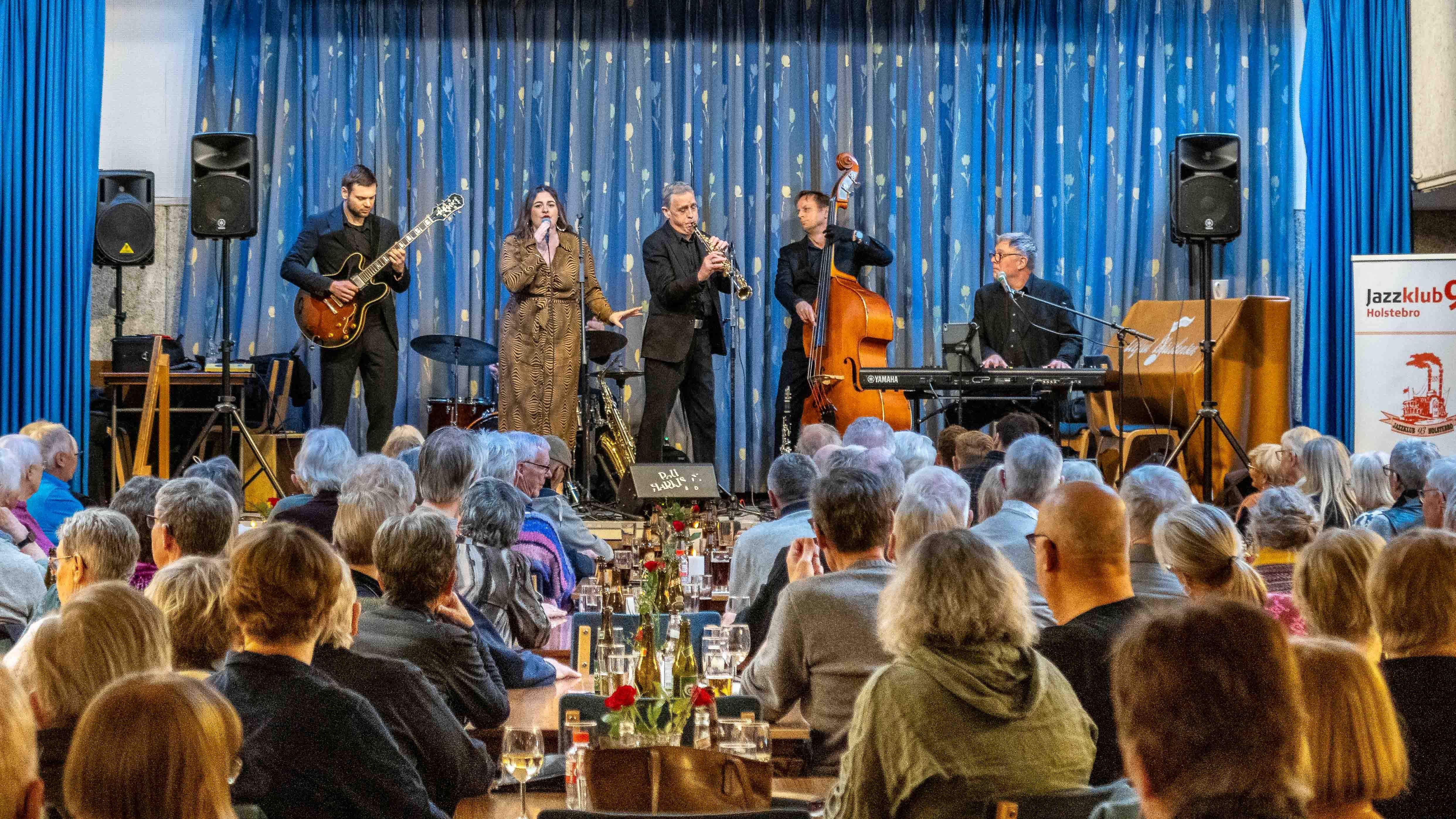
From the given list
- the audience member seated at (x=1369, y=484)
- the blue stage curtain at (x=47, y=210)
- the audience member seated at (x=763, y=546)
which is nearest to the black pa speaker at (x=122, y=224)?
the blue stage curtain at (x=47, y=210)

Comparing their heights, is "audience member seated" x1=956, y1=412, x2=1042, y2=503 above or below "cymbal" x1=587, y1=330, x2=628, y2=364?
below

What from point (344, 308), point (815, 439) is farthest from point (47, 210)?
point (815, 439)

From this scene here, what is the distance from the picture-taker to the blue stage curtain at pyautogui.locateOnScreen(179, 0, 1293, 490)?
9773 millimetres

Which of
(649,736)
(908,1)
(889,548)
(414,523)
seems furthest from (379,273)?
(649,736)

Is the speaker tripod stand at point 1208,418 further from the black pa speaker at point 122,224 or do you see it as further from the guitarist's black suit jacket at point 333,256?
the black pa speaker at point 122,224

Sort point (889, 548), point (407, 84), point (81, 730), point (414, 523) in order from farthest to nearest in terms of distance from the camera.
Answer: point (407, 84) → point (889, 548) → point (414, 523) → point (81, 730)

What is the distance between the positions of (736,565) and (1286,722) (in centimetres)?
298

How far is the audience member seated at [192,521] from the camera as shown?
3770mm

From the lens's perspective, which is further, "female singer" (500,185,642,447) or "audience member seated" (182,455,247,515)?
"female singer" (500,185,642,447)

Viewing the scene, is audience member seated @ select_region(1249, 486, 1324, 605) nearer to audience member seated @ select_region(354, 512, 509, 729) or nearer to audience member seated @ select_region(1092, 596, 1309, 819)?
audience member seated @ select_region(354, 512, 509, 729)

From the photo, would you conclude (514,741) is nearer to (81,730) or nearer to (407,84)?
(81,730)

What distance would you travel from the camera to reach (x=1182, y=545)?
312cm

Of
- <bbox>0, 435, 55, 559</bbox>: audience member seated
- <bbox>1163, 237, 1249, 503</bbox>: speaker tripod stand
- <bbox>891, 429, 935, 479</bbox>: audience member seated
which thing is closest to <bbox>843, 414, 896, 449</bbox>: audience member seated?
<bbox>891, 429, 935, 479</bbox>: audience member seated

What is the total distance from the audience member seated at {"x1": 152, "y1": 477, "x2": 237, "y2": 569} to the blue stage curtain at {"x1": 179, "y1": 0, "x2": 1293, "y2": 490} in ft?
19.7
